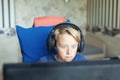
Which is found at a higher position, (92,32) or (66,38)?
(66,38)

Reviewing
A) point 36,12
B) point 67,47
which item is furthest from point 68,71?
point 36,12

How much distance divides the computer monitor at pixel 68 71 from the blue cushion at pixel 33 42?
1.13m

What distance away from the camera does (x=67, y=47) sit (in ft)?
3.35

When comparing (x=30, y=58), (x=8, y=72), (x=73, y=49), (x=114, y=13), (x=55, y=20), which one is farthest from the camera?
(x=114, y=13)

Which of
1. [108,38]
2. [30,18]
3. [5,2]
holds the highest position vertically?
[5,2]

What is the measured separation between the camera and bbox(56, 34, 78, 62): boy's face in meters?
0.99

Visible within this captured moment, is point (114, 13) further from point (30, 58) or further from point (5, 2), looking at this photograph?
point (30, 58)

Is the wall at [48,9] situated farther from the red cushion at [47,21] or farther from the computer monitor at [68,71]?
the computer monitor at [68,71]

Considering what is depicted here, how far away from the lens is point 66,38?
1045 mm

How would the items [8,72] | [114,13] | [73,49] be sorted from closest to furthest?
[8,72]
[73,49]
[114,13]

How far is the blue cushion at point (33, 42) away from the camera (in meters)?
1.67

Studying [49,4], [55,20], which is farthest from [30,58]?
[49,4]

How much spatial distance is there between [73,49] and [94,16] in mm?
2428

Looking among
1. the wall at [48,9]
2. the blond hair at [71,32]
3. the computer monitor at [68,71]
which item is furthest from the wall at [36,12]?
the computer monitor at [68,71]
